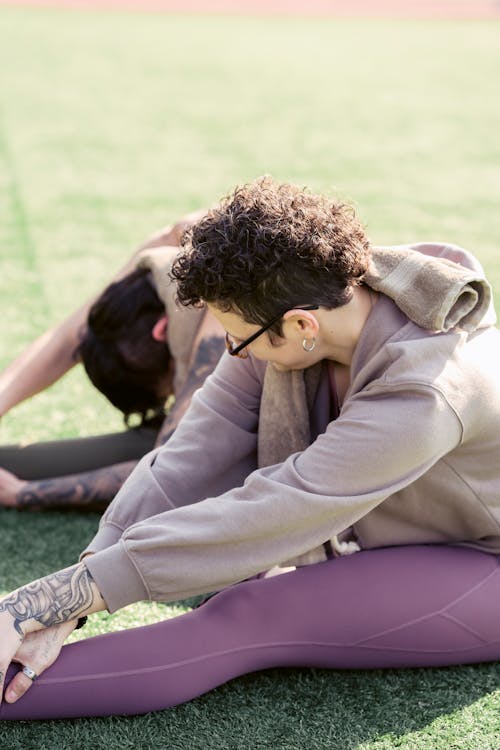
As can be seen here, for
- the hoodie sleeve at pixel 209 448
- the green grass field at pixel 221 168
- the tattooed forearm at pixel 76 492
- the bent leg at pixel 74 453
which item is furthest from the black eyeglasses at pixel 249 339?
the bent leg at pixel 74 453

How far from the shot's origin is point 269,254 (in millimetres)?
2133

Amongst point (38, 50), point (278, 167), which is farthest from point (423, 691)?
point (38, 50)

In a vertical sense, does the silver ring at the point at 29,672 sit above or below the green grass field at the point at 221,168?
above

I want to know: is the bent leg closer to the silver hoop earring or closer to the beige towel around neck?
the beige towel around neck

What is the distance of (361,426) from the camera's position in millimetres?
2236

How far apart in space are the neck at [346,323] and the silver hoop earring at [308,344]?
0.03m

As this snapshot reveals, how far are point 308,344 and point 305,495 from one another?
35cm

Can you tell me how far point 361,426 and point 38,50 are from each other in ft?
40.4

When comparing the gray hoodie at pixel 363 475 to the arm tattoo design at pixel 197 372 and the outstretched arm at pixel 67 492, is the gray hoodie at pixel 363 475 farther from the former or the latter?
the outstretched arm at pixel 67 492

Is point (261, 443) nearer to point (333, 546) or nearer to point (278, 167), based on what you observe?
point (333, 546)

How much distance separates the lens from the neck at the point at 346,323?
2303mm

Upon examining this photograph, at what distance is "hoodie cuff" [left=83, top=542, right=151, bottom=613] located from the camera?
2.30 metres

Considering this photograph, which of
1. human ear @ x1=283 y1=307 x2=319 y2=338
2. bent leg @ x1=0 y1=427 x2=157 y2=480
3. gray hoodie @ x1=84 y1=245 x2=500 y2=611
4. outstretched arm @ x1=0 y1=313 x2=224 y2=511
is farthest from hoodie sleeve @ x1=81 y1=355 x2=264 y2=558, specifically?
bent leg @ x1=0 y1=427 x2=157 y2=480

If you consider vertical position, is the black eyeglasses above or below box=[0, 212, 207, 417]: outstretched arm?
above
